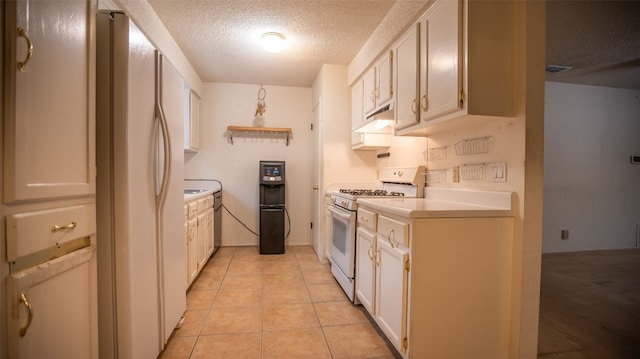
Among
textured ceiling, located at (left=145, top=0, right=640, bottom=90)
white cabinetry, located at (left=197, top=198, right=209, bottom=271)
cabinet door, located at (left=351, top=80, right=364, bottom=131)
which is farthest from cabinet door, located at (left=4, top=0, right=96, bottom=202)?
cabinet door, located at (left=351, top=80, right=364, bottom=131)

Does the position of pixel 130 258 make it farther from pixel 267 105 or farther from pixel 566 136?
pixel 566 136

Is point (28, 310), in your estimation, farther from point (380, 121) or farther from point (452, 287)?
point (380, 121)

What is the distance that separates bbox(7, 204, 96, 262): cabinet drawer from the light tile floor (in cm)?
105

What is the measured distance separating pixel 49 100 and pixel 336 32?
90.0 inches

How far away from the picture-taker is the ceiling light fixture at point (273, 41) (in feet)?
8.21

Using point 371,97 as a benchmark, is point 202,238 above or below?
below

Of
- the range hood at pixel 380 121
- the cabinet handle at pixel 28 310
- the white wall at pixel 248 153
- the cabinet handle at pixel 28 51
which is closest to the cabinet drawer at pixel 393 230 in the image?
the range hood at pixel 380 121

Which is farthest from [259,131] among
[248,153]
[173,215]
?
[173,215]

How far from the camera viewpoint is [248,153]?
398cm

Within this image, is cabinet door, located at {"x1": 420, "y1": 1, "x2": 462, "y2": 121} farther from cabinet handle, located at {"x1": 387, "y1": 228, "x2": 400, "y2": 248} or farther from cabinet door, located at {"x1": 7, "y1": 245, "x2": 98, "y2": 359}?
cabinet door, located at {"x1": 7, "y1": 245, "x2": 98, "y2": 359}

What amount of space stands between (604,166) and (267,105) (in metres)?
4.79

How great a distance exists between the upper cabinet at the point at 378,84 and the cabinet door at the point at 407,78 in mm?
191

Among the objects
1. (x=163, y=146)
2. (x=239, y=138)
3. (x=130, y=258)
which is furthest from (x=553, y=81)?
(x=130, y=258)

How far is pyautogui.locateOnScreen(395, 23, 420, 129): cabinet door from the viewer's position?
1777mm
